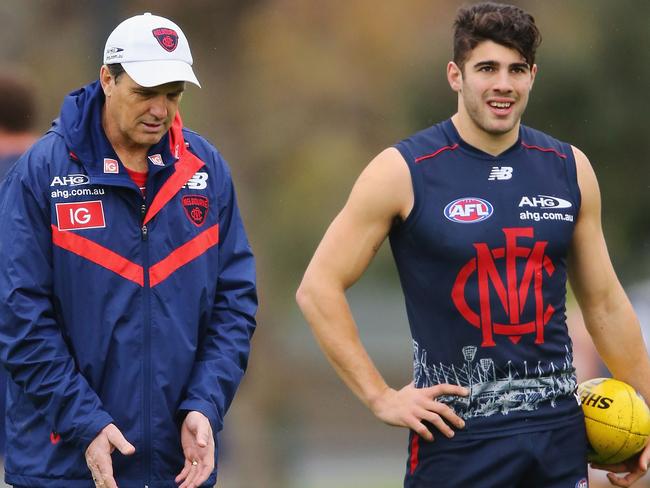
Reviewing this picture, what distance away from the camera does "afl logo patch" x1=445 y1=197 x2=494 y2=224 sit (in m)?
4.26

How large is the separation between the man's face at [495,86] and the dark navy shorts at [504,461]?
3.35ft

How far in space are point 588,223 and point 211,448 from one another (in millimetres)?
1502

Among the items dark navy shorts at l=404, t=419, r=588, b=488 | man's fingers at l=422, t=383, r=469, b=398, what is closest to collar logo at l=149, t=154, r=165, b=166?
man's fingers at l=422, t=383, r=469, b=398

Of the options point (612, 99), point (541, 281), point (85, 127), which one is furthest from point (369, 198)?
point (612, 99)

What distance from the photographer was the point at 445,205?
14.0ft

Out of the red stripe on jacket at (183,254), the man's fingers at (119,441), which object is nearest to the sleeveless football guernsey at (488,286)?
the red stripe on jacket at (183,254)

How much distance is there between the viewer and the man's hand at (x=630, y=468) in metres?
4.51

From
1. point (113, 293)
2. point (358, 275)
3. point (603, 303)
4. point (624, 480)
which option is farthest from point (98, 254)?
point (624, 480)

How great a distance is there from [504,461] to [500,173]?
0.95 metres

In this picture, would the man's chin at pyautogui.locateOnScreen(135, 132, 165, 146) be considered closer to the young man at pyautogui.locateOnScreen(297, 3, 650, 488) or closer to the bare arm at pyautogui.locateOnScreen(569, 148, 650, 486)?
the young man at pyautogui.locateOnScreen(297, 3, 650, 488)

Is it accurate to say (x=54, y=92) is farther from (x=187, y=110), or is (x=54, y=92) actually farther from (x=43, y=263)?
(x=43, y=263)

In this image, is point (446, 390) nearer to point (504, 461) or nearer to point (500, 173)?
point (504, 461)

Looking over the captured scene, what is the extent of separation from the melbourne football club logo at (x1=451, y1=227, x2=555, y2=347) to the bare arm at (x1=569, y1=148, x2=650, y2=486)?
0.30 metres

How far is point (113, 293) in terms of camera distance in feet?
12.7
